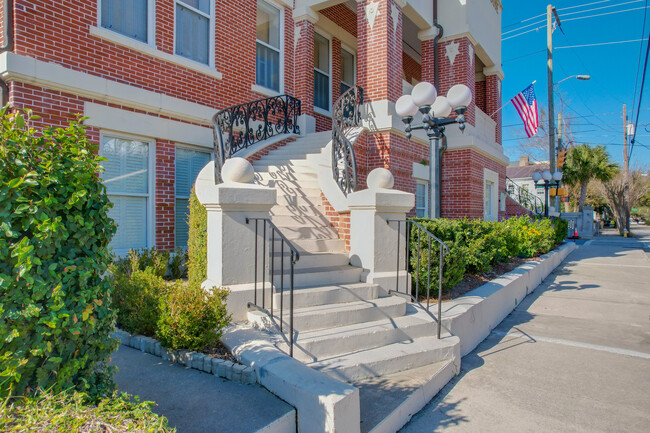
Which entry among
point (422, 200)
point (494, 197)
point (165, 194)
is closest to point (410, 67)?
point (494, 197)

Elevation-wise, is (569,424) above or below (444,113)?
below

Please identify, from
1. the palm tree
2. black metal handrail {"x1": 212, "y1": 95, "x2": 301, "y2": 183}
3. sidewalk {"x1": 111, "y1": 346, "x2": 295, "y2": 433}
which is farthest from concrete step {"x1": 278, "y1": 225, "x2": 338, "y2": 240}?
the palm tree

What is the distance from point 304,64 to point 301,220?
17.0 feet

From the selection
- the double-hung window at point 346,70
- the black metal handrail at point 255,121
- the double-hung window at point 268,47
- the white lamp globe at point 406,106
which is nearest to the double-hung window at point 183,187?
the black metal handrail at point 255,121

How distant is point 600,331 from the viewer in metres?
6.27

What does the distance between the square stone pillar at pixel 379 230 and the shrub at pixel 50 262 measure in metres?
3.63

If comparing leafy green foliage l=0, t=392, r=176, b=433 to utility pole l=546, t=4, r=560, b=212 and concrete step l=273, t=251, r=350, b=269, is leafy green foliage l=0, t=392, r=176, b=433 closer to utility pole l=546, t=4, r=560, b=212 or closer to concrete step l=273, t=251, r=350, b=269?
concrete step l=273, t=251, r=350, b=269

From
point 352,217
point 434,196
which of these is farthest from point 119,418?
point 434,196

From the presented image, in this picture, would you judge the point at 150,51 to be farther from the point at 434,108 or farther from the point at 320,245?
the point at 434,108

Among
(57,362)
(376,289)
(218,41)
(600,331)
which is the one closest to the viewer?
(57,362)

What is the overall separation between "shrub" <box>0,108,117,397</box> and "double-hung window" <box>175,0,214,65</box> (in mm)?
6122

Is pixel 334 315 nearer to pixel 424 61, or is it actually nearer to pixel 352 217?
pixel 352 217

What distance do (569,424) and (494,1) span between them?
15051mm

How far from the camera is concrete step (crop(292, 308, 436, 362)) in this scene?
396 centimetres
